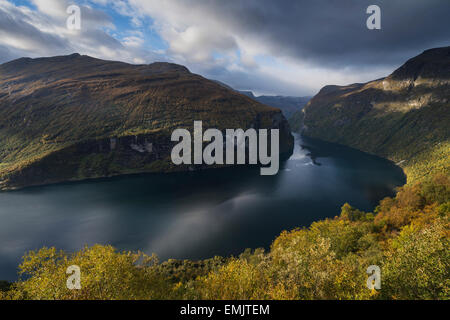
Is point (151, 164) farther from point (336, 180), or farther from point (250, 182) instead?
point (336, 180)

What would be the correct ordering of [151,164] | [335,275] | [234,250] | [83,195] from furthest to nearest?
[151,164] → [83,195] → [234,250] → [335,275]

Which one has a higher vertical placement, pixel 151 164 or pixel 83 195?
pixel 151 164

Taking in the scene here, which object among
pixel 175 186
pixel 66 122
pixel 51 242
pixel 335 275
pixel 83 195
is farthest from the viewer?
pixel 66 122

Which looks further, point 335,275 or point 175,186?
point 175,186

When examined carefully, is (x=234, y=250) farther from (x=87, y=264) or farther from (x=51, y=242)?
(x=51, y=242)
